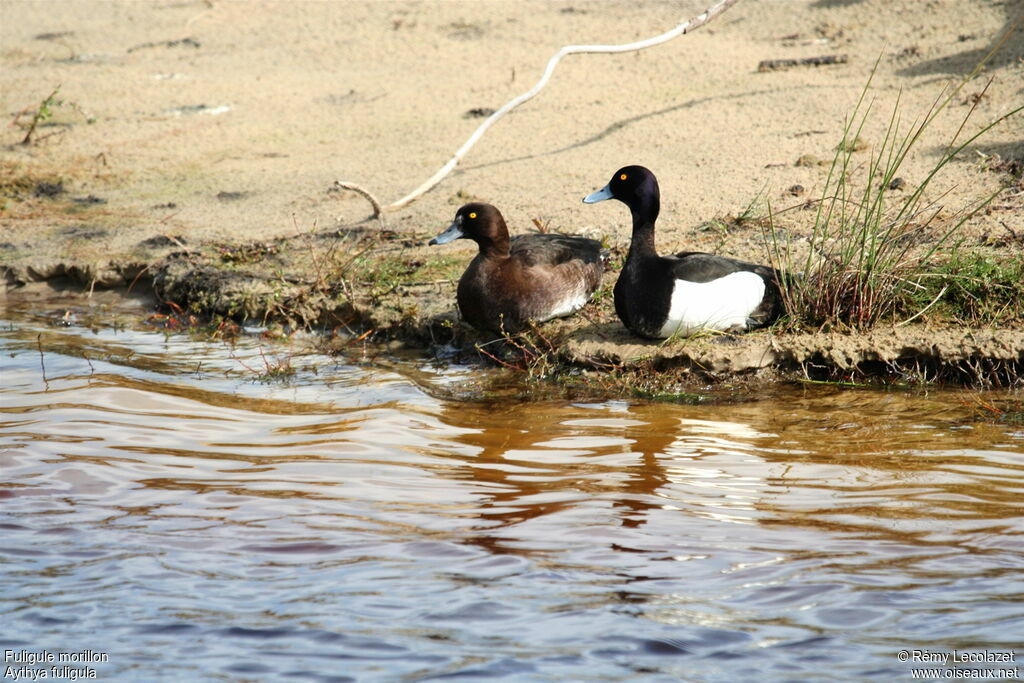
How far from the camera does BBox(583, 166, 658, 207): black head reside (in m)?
6.73

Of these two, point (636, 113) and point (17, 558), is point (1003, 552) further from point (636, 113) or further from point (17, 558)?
point (636, 113)

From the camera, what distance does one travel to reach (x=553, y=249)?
7.12 m

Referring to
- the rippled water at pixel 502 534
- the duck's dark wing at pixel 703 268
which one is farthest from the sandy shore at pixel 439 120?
the rippled water at pixel 502 534

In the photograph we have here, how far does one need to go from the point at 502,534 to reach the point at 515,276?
2643mm

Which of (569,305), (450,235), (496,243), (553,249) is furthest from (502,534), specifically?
(450,235)

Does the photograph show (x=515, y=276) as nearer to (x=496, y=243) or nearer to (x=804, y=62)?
(x=496, y=243)

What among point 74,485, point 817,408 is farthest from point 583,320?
point 74,485

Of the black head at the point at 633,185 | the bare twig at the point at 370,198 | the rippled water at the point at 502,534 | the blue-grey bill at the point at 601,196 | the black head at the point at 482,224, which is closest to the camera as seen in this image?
the rippled water at the point at 502,534

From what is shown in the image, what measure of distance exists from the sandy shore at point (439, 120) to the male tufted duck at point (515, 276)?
1.25 feet

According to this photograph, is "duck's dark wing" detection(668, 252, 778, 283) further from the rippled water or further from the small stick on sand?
the small stick on sand

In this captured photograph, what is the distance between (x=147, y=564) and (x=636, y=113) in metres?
7.09

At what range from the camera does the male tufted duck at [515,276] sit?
268 inches

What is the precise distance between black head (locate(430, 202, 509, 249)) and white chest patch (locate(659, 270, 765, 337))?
130 cm

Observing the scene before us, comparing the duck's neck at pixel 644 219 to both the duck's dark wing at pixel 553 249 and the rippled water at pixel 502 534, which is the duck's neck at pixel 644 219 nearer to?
the duck's dark wing at pixel 553 249
